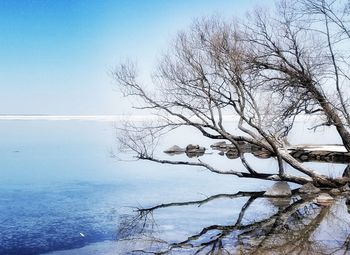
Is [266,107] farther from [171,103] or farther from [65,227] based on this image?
[65,227]

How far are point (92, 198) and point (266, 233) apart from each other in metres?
6.61

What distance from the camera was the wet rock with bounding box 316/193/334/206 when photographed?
14.1 m

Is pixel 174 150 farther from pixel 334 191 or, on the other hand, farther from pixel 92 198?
pixel 334 191

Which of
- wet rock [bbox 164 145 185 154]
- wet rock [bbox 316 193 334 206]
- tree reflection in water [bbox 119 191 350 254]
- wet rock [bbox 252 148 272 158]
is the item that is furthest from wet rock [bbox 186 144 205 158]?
tree reflection in water [bbox 119 191 350 254]

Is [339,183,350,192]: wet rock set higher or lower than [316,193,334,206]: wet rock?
higher

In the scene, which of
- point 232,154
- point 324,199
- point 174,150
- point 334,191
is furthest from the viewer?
point 174,150

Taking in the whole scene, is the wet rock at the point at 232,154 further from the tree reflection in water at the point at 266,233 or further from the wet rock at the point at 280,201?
the tree reflection in water at the point at 266,233

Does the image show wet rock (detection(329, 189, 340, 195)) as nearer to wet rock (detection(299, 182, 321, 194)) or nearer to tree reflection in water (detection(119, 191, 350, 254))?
wet rock (detection(299, 182, 321, 194))

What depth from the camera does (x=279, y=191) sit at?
52.0 ft

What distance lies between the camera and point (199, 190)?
17.2 metres

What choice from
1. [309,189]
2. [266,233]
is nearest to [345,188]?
[309,189]

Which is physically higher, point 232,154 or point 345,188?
point 232,154

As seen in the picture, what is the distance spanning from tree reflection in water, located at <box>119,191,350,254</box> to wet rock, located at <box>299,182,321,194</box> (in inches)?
55.7

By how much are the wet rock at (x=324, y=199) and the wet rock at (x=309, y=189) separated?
0.91 meters
